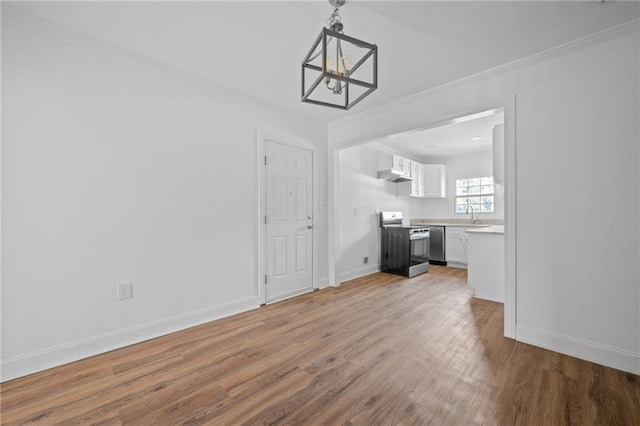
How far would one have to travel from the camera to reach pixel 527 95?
2.39 m

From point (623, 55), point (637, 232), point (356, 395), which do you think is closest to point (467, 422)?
point (356, 395)

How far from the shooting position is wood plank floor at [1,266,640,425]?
1509mm

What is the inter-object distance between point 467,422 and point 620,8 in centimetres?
285

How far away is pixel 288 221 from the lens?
368 cm

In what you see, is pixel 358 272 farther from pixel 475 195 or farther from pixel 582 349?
pixel 475 195

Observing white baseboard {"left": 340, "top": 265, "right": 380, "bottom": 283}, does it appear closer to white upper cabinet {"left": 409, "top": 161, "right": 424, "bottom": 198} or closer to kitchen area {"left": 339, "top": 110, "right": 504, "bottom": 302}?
kitchen area {"left": 339, "top": 110, "right": 504, "bottom": 302}

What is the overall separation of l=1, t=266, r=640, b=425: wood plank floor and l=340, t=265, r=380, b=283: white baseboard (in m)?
1.74

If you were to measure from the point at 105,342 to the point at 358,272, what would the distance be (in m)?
3.60

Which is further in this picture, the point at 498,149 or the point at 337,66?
the point at 498,149

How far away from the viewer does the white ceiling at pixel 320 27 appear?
183cm

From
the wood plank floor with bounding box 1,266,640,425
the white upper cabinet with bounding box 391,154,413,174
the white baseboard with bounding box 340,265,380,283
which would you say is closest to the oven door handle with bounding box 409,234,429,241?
the white baseboard with bounding box 340,265,380,283

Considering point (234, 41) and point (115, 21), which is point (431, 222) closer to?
point (234, 41)

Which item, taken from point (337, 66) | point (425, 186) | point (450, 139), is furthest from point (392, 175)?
point (337, 66)

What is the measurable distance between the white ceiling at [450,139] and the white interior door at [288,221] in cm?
148
